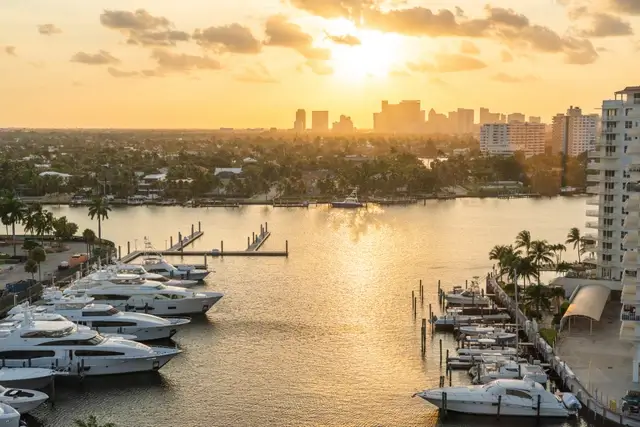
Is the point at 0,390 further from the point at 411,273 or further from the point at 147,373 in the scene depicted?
the point at 411,273

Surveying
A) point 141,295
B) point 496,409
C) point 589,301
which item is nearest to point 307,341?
point 141,295

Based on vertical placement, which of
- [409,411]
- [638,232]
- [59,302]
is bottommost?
[409,411]

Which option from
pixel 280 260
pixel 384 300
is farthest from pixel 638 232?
pixel 280 260

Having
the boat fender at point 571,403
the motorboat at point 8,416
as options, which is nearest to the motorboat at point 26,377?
the motorboat at point 8,416

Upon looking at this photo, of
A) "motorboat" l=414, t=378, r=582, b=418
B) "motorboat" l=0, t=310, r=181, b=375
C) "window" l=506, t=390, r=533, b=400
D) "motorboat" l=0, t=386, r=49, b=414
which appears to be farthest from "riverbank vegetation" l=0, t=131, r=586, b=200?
"window" l=506, t=390, r=533, b=400

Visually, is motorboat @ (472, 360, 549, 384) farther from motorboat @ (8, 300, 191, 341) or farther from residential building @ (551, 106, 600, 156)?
residential building @ (551, 106, 600, 156)

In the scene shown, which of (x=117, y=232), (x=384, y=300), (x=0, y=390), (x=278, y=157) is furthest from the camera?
(x=278, y=157)
